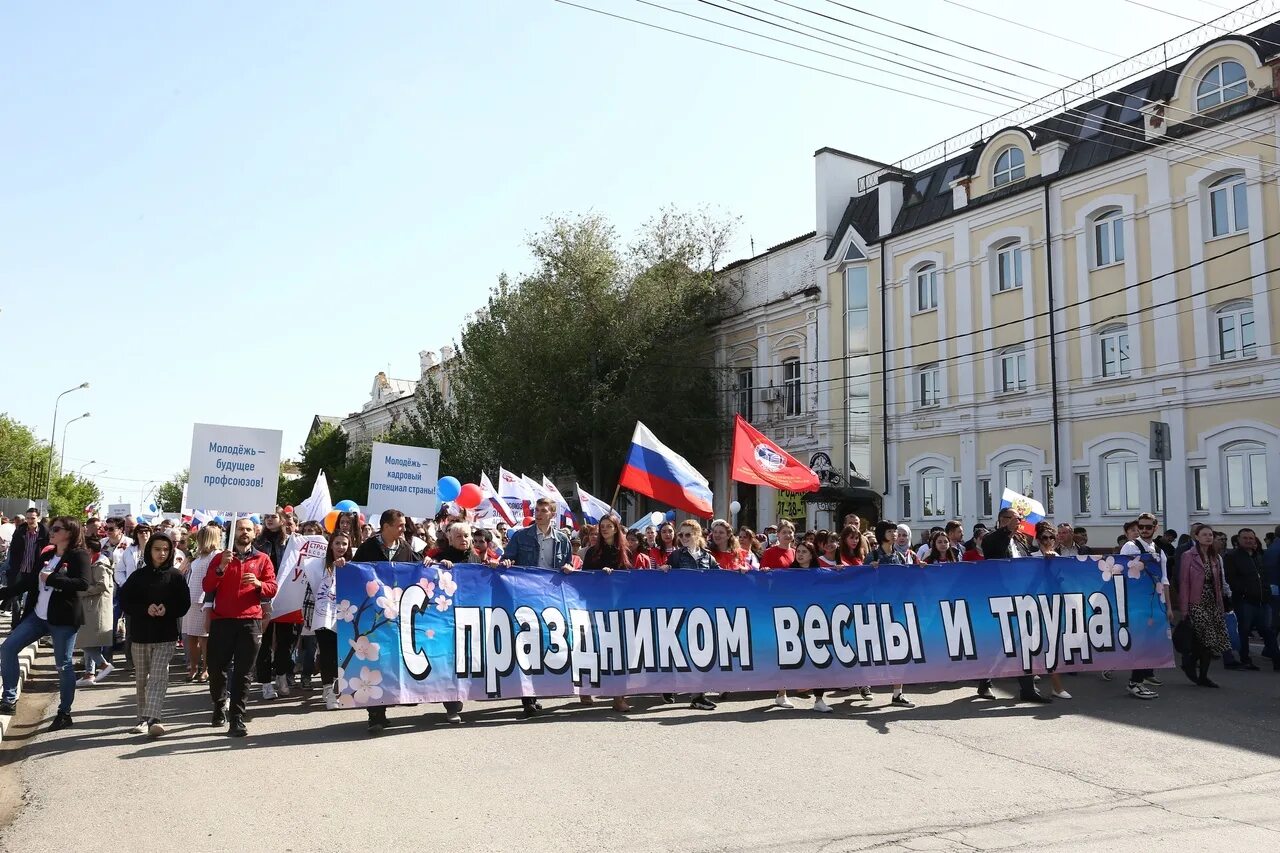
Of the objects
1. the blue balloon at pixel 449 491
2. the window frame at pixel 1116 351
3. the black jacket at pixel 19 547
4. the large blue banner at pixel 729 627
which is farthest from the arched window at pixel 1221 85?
the black jacket at pixel 19 547

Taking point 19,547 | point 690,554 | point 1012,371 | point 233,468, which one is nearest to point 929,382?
point 1012,371

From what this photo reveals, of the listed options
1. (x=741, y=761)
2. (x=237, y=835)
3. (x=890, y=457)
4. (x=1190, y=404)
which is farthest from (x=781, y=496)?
(x=237, y=835)

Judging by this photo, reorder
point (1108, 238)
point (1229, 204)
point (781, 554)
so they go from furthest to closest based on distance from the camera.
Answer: point (1108, 238) < point (1229, 204) < point (781, 554)

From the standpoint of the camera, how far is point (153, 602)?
27.7 feet

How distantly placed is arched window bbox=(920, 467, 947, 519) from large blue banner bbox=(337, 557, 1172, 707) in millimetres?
18213

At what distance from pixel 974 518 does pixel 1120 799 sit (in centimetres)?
2173

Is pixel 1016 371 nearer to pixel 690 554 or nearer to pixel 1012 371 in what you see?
pixel 1012 371

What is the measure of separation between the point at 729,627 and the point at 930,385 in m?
21.7

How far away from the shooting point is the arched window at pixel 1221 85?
2277 centimetres

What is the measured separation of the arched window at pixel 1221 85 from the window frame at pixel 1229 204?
1.77m

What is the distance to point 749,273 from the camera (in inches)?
1458

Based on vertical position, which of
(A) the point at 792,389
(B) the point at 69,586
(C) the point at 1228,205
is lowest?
(B) the point at 69,586

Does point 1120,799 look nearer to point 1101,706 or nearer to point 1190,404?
point 1101,706

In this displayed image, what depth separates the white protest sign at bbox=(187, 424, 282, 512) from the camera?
12094 mm
